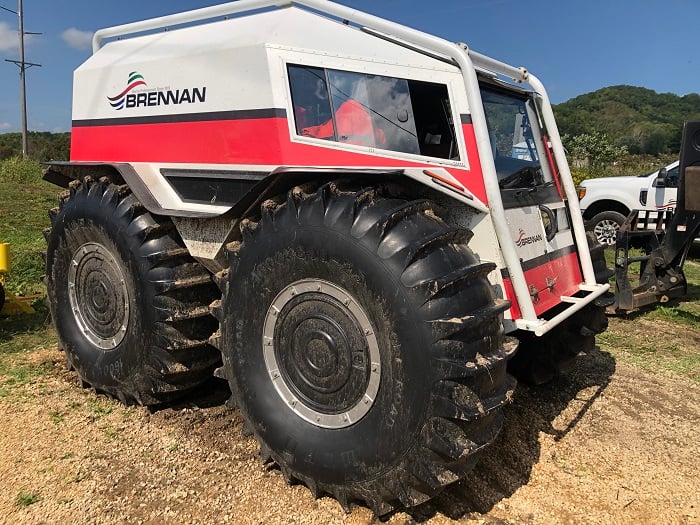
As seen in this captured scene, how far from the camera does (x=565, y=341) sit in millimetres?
3977

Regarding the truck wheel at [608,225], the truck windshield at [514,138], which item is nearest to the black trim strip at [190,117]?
the truck windshield at [514,138]

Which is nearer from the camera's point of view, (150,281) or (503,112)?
(150,281)

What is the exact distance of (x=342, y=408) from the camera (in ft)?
8.77

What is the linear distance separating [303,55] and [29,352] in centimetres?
360

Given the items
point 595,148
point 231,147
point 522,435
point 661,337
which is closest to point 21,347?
point 231,147

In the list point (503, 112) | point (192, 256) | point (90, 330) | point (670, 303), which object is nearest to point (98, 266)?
point (90, 330)

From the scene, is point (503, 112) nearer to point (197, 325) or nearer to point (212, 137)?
point (212, 137)

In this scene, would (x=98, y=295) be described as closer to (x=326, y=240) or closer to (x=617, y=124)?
(x=326, y=240)

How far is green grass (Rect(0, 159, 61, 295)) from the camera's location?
709cm

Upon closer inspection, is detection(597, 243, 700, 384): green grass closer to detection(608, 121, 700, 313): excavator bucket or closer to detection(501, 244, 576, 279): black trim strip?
detection(608, 121, 700, 313): excavator bucket

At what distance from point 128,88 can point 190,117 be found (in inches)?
31.1

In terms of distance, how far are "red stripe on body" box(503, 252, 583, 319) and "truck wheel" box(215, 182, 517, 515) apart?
0.33 meters

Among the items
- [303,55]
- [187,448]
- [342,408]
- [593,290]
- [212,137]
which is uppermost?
[303,55]

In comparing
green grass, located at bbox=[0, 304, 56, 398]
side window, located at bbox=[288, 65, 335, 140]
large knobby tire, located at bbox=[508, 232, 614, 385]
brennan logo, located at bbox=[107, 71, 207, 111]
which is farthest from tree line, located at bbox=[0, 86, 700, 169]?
large knobby tire, located at bbox=[508, 232, 614, 385]
